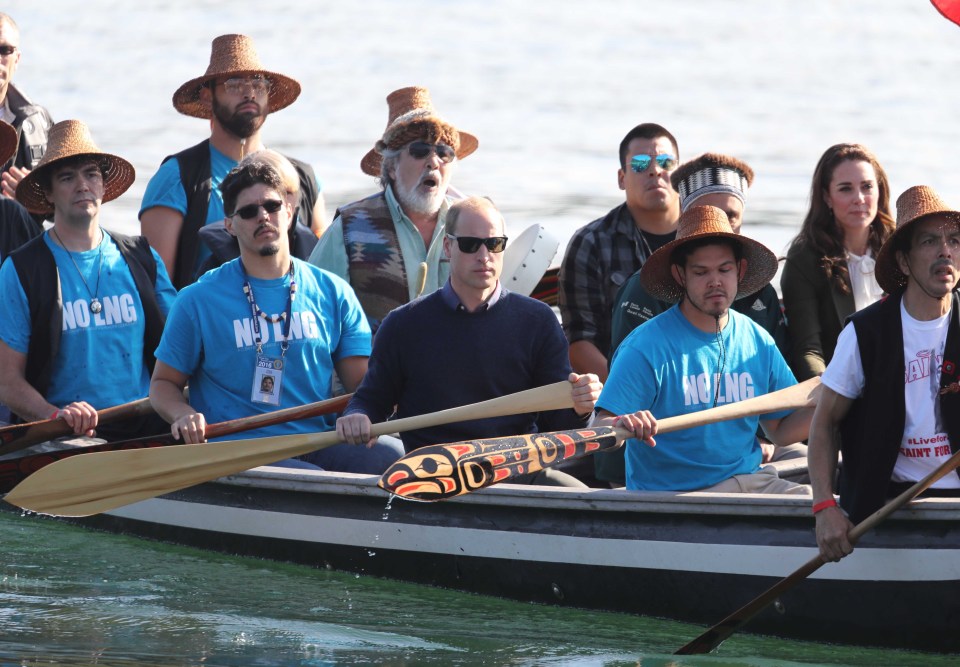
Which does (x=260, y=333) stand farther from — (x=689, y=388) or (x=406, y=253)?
(x=689, y=388)

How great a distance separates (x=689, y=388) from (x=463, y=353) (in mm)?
840

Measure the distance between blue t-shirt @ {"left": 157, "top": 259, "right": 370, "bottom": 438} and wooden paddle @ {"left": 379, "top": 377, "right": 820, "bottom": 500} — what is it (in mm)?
1112

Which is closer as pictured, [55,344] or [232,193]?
[232,193]

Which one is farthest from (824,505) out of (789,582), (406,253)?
(406,253)

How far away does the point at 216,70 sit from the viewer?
8.06 meters

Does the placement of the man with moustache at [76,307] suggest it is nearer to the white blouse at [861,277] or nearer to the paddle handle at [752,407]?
the paddle handle at [752,407]

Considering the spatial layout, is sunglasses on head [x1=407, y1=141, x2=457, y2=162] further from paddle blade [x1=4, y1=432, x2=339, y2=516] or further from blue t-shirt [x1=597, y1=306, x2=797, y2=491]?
blue t-shirt [x1=597, y1=306, x2=797, y2=491]

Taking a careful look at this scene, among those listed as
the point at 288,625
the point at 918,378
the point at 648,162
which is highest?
the point at 648,162

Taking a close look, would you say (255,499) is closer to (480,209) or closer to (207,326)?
(207,326)

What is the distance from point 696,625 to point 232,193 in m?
2.29

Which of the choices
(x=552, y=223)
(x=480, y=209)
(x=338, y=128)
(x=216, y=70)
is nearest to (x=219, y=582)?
(x=480, y=209)

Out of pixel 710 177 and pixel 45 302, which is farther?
pixel 45 302

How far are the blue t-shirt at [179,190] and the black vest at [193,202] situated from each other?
2 cm

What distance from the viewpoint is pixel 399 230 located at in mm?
7246
